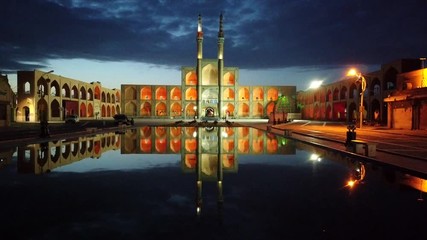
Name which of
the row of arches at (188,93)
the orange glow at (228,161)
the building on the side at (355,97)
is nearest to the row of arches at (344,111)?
the building on the side at (355,97)

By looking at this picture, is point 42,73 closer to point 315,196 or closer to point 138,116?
point 138,116

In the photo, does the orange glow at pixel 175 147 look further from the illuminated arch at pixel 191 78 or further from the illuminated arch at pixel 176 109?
the illuminated arch at pixel 176 109

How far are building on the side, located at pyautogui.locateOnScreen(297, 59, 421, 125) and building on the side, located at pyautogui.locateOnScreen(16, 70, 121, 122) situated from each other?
35.9 m

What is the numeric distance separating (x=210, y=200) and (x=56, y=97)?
50779 millimetres

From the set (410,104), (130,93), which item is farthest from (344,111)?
(130,93)

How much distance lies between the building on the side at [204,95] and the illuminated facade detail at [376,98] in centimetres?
681

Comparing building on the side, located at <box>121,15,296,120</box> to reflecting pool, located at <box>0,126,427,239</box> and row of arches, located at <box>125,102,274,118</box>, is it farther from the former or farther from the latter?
reflecting pool, located at <box>0,126,427,239</box>

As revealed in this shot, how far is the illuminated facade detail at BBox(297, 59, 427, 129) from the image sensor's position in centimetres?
3000

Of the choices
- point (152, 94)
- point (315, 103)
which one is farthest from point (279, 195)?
point (152, 94)

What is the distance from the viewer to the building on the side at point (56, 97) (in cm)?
4612

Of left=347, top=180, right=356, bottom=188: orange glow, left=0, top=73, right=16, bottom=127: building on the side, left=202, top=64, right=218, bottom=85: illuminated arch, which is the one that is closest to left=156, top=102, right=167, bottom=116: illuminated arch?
left=202, top=64, right=218, bottom=85: illuminated arch

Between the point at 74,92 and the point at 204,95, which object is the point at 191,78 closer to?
the point at 204,95

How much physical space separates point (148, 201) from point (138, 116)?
64445 mm

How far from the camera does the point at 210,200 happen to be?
616cm
